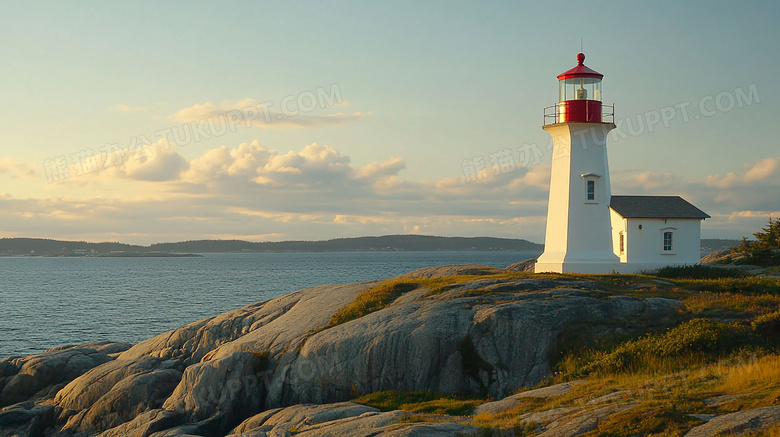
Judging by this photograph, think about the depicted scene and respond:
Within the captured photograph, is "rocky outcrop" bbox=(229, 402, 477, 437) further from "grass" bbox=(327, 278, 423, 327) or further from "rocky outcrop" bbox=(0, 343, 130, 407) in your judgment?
"rocky outcrop" bbox=(0, 343, 130, 407)

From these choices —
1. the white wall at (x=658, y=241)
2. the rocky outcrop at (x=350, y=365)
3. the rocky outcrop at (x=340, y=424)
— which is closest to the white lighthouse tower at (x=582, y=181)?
the white wall at (x=658, y=241)

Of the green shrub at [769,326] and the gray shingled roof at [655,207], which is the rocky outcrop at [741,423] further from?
the gray shingled roof at [655,207]

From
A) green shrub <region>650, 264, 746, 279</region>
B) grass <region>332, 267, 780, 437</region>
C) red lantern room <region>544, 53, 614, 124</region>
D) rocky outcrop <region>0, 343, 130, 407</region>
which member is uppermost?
red lantern room <region>544, 53, 614, 124</region>

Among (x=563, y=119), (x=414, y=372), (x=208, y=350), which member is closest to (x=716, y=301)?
(x=414, y=372)

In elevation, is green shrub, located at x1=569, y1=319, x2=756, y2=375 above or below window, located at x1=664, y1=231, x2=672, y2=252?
below

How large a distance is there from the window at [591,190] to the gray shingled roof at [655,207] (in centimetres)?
631

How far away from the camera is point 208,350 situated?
2469 centimetres

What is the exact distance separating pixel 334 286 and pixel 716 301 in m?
15.2

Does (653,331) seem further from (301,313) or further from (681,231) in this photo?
(681,231)

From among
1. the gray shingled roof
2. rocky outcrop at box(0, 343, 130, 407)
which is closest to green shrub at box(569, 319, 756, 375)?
rocky outcrop at box(0, 343, 130, 407)

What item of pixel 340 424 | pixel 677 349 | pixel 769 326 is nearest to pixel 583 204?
pixel 769 326

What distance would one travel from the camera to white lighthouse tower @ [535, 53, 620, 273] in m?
32.4

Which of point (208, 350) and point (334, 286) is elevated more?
point (334, 286)

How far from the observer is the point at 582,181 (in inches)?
1293
